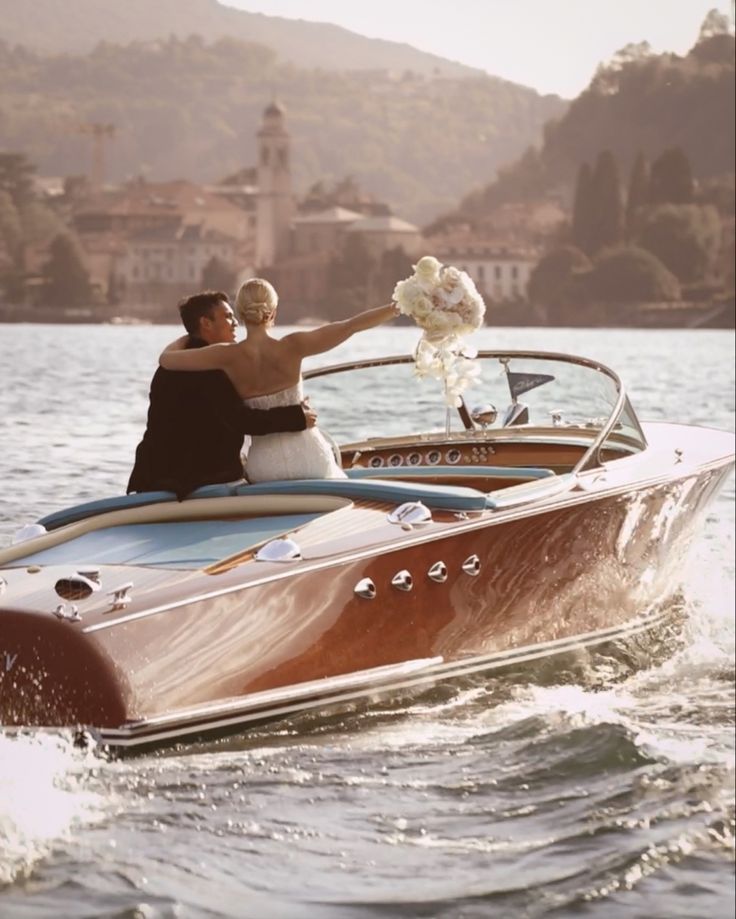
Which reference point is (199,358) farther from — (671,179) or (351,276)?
(351,276)

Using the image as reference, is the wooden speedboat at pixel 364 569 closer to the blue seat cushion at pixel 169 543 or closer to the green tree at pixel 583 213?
the blue seat cushion at pixel 169 543

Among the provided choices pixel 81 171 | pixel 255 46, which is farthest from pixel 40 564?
pixel 255 46

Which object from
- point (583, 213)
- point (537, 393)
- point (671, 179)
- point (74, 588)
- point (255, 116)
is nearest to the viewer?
point (74, 588)

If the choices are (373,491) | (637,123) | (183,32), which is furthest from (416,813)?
(183,32)

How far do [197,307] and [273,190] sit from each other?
10800cm

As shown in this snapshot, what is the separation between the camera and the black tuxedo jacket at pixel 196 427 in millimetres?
5828

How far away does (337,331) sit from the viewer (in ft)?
18.8

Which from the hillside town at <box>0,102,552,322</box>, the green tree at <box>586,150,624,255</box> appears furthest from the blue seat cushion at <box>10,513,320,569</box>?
the green tree at <box>586,150,624,255</box>

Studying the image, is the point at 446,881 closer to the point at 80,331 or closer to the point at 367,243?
the point at 80,331

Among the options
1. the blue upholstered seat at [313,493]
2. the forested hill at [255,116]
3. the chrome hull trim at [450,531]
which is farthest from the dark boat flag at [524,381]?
the forested hill at [255,116]

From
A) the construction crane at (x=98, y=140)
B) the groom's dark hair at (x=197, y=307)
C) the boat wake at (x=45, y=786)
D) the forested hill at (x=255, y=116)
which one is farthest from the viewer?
the forested hill at (x=255, y=116)

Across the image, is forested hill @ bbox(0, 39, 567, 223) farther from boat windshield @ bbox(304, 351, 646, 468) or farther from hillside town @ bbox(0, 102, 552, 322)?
boat windshield @ bbox(304, 351, 646, 468)

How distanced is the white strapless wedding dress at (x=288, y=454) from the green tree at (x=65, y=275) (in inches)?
3088

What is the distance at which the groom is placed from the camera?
19.1ft
